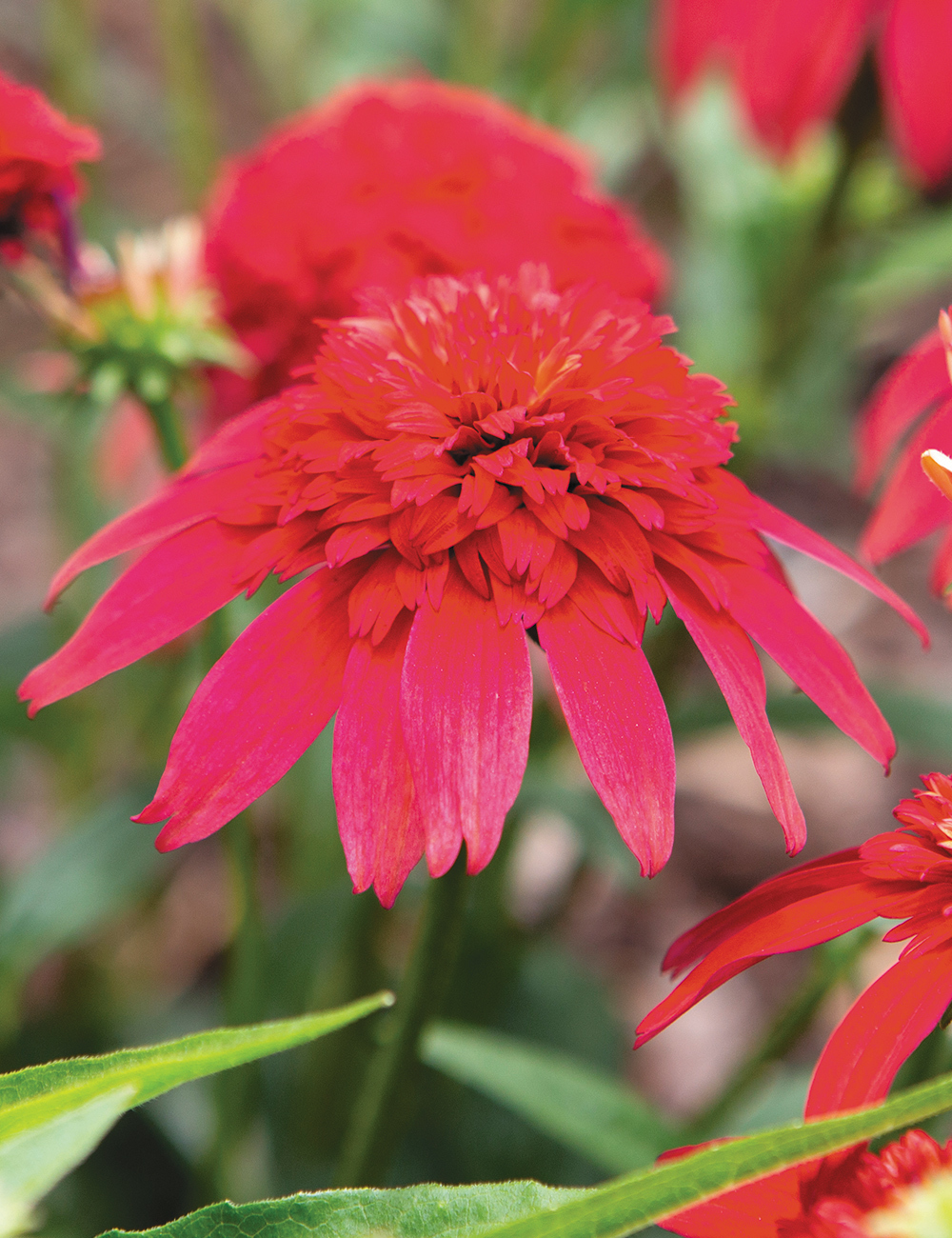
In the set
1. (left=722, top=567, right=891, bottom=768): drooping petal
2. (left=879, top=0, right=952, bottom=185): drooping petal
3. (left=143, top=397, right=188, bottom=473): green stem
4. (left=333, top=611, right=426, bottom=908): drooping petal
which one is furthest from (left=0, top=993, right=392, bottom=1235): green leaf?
(left=879, top=0, right=952, bottom=185): drooping petal

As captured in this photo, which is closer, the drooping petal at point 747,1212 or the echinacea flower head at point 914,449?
the drooping petal at point 747,1212

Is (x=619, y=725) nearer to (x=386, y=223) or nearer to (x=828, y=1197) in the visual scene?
(x=828, y=1197)

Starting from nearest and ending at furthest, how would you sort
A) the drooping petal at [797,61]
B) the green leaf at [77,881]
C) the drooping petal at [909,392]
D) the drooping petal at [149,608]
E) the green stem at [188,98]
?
the drooping petal at [149,608], the drooping petal at [909,392], the green leaf at [77,881], the drooping petal at [797,61], the green stem at [188,98]

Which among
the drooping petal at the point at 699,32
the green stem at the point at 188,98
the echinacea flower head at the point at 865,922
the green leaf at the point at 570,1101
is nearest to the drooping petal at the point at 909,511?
the echinacea flower head at the point at 865,922

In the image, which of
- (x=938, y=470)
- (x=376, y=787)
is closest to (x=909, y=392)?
(x=938, y=470)

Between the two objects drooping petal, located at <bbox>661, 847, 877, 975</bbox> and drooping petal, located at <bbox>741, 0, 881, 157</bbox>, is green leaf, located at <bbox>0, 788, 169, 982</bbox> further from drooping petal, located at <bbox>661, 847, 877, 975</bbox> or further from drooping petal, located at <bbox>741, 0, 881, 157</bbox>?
drooping petal, located at <bbox>741, 0, 881, 157</bbox>

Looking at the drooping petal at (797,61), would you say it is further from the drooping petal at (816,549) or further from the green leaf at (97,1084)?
the green leaf at (97,1084)
